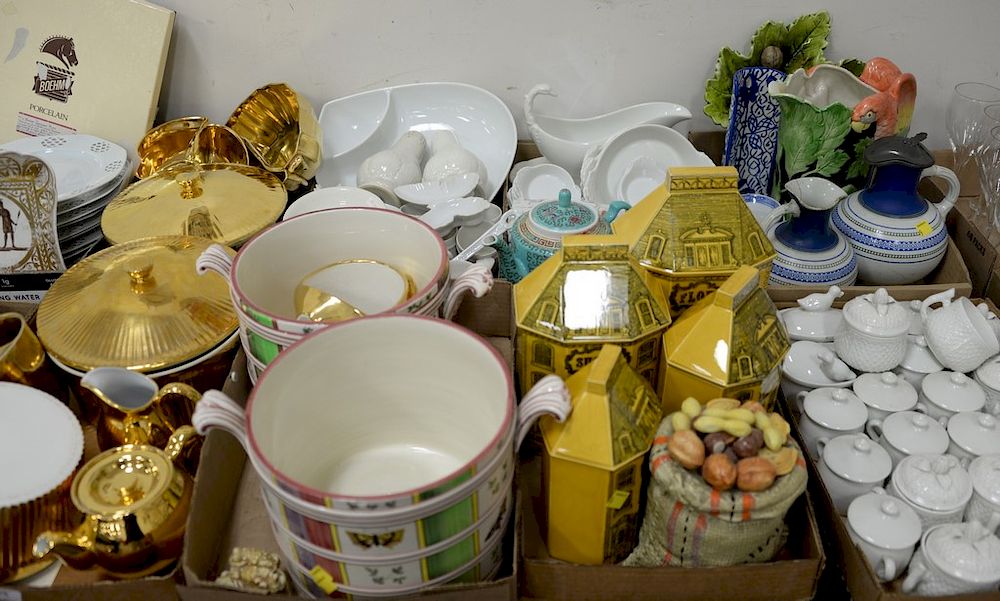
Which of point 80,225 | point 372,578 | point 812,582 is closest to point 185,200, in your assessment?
point 80,225

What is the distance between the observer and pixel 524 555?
2.80 ft

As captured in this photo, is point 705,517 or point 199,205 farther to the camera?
point 199,205

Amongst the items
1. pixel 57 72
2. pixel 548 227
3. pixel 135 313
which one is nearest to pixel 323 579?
pixel 135 313

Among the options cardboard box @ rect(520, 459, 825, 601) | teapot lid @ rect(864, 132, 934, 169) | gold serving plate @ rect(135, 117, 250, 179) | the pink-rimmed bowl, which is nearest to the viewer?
the pink-rimmed bowl

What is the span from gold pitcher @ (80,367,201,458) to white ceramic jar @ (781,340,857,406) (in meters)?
0.77

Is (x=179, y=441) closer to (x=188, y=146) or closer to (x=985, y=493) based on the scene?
(x=188, y=146)

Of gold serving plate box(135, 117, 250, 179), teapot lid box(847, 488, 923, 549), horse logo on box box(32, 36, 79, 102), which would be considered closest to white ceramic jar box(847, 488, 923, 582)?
teapot lid box(847, 488, 923, 549)

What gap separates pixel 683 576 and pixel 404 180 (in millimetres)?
838

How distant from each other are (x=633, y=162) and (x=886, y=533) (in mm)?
747

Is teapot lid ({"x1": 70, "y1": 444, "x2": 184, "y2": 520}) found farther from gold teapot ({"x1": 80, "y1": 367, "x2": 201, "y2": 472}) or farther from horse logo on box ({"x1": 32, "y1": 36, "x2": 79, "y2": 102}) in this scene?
horse logo on box ({"x1": 32, "y1": 36, "x2": 79, "y2": 102})

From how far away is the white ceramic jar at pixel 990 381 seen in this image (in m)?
1.01

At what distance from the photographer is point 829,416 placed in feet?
3.19

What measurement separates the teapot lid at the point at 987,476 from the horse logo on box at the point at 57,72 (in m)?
1.59

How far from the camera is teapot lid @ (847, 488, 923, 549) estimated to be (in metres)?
0.83
